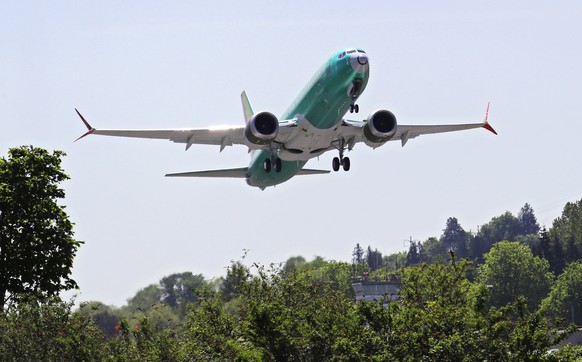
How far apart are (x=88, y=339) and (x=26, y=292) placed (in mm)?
5926

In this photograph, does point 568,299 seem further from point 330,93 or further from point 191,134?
point 330,93

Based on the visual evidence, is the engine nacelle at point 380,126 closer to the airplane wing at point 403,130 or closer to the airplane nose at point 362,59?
the airplane wing at point 403,130

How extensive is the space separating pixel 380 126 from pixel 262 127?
692 centimetres

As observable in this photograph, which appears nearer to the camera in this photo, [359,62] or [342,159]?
[359,62]

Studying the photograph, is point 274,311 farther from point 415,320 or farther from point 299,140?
point 299,140

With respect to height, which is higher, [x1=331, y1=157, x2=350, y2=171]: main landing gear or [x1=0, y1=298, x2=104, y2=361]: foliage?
[x1=331, y1=157, x2=350, y2=171]: main landing gear

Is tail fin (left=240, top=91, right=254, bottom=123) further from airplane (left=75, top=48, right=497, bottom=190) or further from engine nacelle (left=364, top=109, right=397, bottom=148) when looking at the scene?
engine nacelle (left=364, top=109, right=397, bottom=148)

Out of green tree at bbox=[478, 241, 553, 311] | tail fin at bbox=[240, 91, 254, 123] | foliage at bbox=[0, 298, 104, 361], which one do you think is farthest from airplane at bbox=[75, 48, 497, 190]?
green tree at bbox=[478, 241, 553, 311]

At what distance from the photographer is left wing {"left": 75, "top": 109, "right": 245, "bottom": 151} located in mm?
64688

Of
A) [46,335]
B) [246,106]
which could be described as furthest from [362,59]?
[246,106]

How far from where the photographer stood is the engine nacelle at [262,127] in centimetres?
6069

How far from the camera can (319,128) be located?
198ft

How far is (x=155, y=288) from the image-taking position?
156000 millimetres

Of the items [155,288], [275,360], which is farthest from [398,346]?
[155,288]
